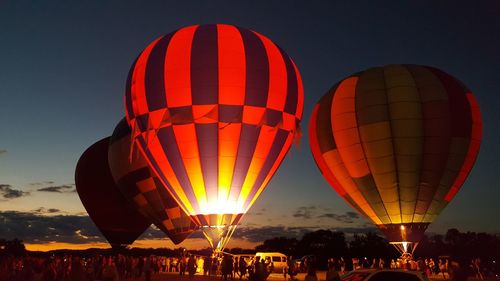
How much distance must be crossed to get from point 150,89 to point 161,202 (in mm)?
9035

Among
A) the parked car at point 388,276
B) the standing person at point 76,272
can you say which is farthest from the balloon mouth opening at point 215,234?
the parked car at point 388,276

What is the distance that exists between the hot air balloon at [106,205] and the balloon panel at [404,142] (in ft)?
57.5

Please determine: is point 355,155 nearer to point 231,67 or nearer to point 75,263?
point 231,67

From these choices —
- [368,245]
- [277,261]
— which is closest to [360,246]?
[368,245]

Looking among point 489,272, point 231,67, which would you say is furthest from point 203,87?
point 489,272

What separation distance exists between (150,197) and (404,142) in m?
14.8

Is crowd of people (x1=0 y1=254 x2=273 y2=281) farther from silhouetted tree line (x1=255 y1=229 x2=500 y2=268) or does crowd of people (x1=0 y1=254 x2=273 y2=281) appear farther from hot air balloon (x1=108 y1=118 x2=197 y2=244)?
silhouetted tree line (x1=255 y1=229 x2=500 y2=268)

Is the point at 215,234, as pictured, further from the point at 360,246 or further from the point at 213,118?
the point at 360,246

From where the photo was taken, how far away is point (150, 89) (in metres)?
21.4

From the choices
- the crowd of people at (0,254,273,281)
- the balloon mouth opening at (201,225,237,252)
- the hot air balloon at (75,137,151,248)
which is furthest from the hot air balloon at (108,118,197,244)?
the balloon mouth opening at (201,225,237,252)

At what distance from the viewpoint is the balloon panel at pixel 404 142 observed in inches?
938

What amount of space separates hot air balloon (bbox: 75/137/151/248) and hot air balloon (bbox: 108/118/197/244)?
576cm

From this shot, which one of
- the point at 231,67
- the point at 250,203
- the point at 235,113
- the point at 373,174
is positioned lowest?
the point at 250,203

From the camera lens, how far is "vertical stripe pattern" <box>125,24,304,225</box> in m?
20.6
